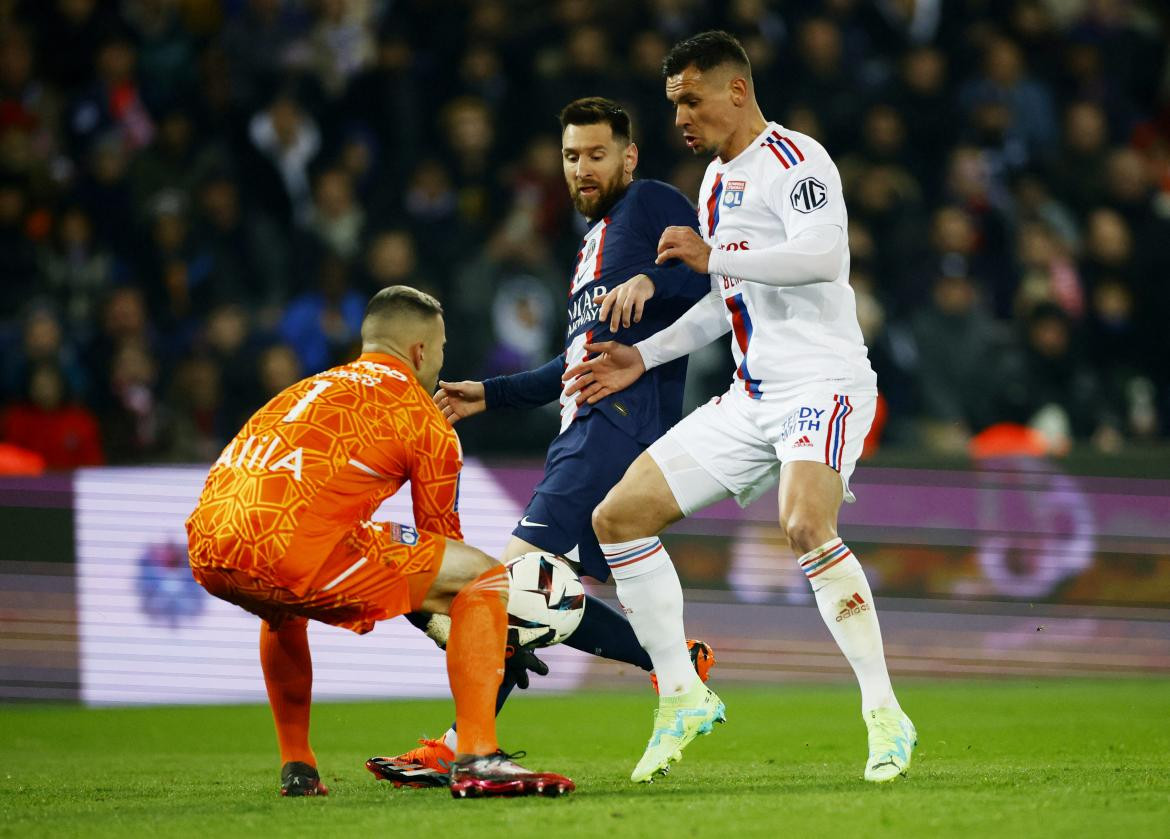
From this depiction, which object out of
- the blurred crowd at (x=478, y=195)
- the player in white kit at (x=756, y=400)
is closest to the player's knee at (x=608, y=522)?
the player in white kit at (x=756, y=400)

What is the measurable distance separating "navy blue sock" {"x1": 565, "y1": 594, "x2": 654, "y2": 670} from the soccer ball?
318mm

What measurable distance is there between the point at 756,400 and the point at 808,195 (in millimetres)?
735

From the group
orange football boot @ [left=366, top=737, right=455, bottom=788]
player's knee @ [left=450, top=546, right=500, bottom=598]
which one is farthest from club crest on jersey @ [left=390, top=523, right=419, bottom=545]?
orange football boot @ [left=366, top=737, right=455, bottom=788]

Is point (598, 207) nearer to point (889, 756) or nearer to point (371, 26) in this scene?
point (889, 756)

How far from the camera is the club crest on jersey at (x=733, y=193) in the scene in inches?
232

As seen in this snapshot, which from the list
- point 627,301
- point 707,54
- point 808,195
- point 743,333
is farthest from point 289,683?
point 707,54

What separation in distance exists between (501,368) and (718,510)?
2.30 meters

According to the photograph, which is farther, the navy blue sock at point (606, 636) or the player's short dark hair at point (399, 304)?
the navy blue sock at point (606, 636)

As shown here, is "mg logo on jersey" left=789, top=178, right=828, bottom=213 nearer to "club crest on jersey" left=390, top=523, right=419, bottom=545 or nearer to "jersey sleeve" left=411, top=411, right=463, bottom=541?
"jersey sleeve" left=411, top=411, right=463, bottom=541

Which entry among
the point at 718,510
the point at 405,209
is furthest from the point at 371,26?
the point at 718,510

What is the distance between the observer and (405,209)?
12.1 metres

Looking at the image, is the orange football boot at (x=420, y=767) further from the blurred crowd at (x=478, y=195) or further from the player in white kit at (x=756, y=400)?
the blurred crowd at (x=478, y=195)

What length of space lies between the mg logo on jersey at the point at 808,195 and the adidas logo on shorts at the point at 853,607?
1319mm

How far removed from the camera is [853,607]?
5512 millimetres
